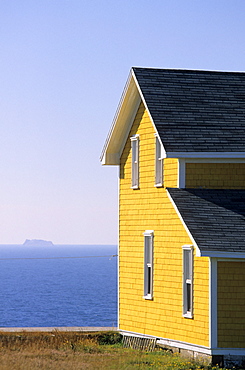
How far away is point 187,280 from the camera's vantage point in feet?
70.7

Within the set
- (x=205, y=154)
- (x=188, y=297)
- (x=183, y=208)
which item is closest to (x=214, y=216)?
(x=183, y=208)

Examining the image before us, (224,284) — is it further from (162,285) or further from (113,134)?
(113,134)

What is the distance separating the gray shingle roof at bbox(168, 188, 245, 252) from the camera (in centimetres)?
1969

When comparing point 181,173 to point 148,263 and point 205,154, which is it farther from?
point 148,263

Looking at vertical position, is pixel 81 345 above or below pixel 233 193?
below

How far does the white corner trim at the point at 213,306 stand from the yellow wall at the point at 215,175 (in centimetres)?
328

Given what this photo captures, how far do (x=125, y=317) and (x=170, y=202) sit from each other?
512 cm

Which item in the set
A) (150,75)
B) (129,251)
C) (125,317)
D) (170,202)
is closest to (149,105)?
(150,75)

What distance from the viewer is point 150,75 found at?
983 inches

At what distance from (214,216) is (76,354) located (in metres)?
5.58

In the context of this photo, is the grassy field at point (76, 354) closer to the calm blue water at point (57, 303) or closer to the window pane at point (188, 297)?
the window pane at point (188, 297)

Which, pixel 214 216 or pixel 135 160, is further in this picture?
pixel 135 160

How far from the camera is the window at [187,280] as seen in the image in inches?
834

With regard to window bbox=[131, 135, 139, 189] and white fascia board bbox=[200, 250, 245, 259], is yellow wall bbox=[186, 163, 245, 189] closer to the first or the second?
window bbox=[131, 135, 139, 189]
